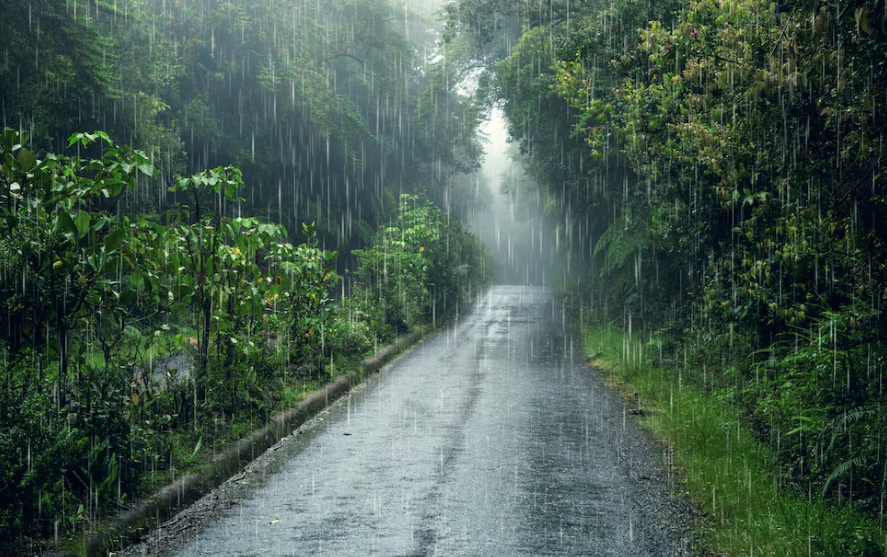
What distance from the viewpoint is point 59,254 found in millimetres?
5051

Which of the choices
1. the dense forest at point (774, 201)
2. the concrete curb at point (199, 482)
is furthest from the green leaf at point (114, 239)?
the dense forest at point (774, 201)

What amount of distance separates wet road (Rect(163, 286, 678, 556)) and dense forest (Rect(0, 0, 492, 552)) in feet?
3.07

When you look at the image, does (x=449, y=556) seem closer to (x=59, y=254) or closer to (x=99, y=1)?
(x=59, y=254)

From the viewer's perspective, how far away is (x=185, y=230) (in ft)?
22.0

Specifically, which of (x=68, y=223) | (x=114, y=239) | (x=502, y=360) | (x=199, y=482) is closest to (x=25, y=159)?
(x=68, y=223)

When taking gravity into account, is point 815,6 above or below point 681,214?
above

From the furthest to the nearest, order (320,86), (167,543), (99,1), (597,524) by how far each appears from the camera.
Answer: (320,86) < (99,1) < (597,524) < (167,543)

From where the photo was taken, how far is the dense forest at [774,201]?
17.1 feet

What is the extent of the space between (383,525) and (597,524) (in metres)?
1.55

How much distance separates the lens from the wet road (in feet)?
15.7

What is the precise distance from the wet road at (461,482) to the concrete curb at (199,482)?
0.38m

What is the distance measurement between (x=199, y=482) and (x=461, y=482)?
2.19 metres

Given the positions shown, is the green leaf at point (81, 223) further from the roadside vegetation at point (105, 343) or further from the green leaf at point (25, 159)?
the green leaf at point (25, 159)

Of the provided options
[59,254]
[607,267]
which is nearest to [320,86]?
[607,267]
